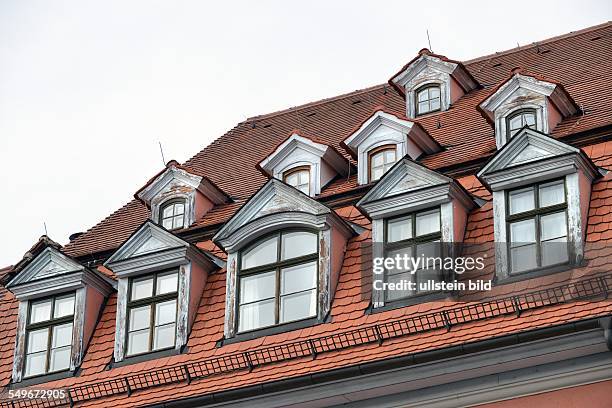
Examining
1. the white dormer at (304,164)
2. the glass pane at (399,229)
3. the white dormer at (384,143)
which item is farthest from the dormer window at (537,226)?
the white dormer at (304,164)

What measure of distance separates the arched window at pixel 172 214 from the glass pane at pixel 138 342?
2697mm

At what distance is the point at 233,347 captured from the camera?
2567cm

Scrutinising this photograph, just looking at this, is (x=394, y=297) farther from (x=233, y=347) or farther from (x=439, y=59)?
(x=439, y=59)

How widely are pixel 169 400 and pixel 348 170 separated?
17.6 ft

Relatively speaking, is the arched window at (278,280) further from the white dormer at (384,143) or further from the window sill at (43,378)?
the window sill at (43,378)

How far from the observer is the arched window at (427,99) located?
30344mm

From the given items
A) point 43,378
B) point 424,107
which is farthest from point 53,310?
point 424,107

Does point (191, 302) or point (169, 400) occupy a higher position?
point (191, 302)

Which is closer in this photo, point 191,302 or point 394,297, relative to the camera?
point 394,297

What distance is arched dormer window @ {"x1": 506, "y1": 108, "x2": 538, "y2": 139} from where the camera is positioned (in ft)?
86.8

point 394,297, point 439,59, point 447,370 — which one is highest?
point 439,59

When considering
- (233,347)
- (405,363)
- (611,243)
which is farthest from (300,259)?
(611,243)

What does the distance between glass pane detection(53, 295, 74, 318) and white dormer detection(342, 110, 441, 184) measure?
532cm

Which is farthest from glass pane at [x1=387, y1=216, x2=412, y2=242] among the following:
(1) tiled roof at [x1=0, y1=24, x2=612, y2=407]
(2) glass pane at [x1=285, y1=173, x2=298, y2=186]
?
(2) glass pane at [x1=285, y1=173, x2=298, y2=186]
